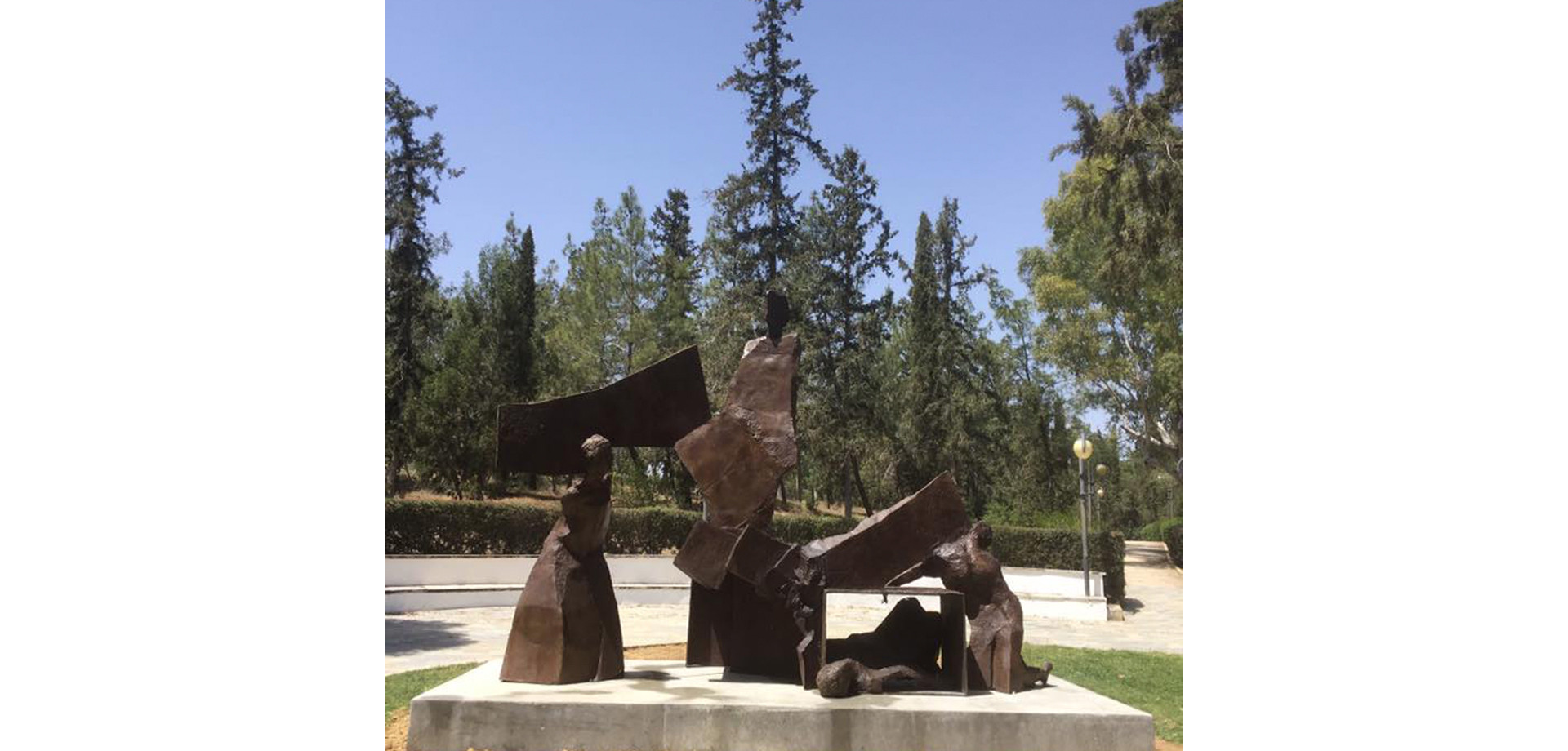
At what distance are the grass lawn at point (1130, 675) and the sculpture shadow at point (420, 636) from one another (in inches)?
322

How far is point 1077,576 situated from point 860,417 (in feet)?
33.8

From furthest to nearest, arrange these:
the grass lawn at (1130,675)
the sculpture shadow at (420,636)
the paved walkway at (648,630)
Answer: the sculpture shadow at (420,636) < the paved walkway at (648,630) < the grass lawn at (1130,675)

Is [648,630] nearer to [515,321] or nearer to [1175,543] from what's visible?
[515,321]

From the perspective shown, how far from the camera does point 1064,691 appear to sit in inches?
342

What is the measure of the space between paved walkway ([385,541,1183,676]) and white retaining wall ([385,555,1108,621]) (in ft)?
1.50

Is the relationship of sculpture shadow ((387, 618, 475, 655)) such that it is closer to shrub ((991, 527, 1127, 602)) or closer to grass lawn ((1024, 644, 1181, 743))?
grass lawn ((1024, 644, 1181, 743))

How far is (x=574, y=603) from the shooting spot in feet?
28.1

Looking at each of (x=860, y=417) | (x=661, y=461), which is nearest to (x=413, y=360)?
(x=661, y=461)

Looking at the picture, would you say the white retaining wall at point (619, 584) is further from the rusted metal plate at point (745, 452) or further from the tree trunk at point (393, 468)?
the rusted metal plate at point (745, 452)

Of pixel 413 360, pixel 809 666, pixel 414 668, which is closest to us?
pixel 809 666

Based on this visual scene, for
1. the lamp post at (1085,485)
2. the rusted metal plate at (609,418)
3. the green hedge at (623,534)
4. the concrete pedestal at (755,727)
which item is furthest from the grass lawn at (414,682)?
the lamp post at (1085,485)

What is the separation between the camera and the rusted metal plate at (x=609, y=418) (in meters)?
9.18

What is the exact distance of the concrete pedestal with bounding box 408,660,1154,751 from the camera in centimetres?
760

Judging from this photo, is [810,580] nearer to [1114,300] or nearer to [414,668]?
[414,668]
